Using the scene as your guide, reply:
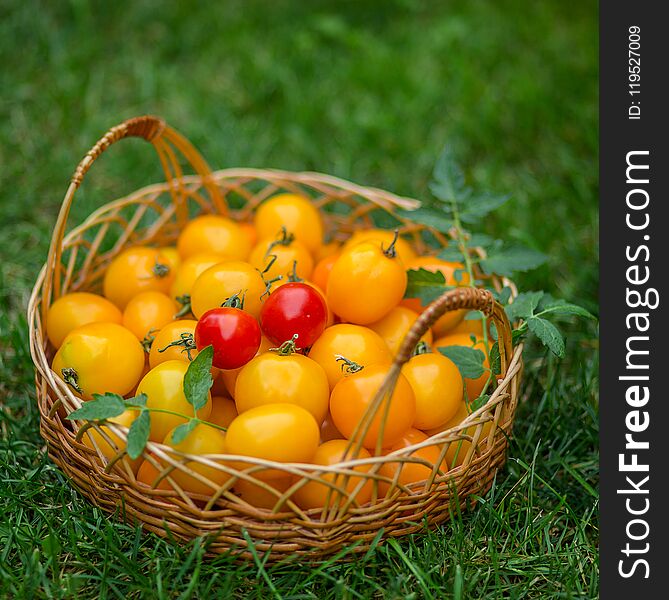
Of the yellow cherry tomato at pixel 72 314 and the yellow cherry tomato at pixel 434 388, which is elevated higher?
the yellow cherry tomato at pixel 72 314

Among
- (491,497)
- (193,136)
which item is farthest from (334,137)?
(491,497)

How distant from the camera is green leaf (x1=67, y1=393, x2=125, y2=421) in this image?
166 cm

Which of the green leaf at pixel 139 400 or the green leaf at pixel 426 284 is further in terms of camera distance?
the green leaf at pixel 426 284

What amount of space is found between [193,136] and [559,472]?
7.13ft

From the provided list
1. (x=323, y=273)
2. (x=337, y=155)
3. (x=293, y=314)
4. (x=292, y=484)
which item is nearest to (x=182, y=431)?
(x=292, y=484)

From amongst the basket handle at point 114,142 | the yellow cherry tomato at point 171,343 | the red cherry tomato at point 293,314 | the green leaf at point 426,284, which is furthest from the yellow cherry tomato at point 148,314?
the green leaf at point 426,284

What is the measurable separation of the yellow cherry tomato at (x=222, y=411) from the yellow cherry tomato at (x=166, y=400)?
86mm

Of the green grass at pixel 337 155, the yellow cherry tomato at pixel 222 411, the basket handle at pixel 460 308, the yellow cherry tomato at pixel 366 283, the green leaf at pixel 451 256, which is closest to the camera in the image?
the basket handle at pixel 460 308

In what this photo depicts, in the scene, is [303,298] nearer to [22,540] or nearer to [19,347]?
[22,540]

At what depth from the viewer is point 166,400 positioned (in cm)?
180

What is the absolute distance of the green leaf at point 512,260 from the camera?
219cm

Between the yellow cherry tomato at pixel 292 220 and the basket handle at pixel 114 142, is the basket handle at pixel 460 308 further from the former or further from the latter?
the basket handle at pixel 114 142

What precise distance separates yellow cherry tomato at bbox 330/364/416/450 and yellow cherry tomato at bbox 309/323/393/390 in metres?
0.12

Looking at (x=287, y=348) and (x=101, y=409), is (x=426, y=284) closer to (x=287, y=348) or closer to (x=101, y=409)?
(x=287, y=348)
